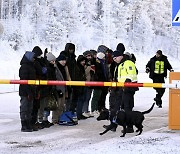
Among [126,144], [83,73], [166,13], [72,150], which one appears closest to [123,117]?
[126,144]

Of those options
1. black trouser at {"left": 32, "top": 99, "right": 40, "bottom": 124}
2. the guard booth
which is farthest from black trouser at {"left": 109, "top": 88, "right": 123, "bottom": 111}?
black trouser at {"left": 32, "top": 99, "right": 40, "bottom": 124}

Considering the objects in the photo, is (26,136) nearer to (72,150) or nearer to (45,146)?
(45,146)

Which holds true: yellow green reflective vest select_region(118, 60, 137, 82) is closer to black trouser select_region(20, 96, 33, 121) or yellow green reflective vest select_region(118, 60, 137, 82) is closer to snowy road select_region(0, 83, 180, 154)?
snowy road select_region(0, 83, 180, 154)

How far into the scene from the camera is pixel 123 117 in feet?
26.9

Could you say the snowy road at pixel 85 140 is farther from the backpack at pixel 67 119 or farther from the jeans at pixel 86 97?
the jeans at pixel 86 97

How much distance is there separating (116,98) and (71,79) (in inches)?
47.6

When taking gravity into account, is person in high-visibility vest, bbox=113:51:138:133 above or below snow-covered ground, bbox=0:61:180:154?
above

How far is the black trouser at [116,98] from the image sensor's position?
9.12m

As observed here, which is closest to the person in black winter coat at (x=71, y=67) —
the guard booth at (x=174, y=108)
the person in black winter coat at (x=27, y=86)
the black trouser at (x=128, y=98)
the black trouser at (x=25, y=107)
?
the person in black winter coat at (x=27, y=86)

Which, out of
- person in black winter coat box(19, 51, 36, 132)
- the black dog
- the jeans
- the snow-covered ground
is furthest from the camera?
the jeans

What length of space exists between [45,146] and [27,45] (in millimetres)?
46022

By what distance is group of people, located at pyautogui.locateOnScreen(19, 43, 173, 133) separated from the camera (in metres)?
8.73

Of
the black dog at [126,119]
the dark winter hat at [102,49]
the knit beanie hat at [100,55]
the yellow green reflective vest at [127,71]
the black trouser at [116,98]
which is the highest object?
the dark winter hat at [102,49]

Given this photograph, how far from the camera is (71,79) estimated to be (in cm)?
995
